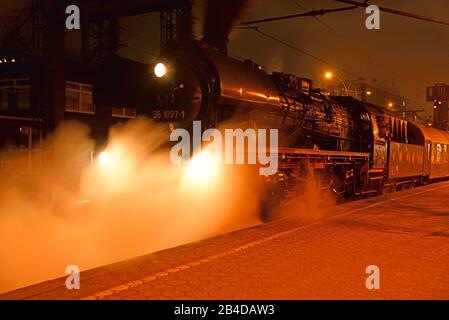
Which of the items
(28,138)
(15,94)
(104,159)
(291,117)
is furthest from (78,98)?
(104,159)

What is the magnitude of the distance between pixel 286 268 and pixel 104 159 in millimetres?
4417

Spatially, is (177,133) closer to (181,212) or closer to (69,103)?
(181,212)

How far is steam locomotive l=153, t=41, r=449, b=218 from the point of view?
8.03 m

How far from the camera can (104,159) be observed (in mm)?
8320

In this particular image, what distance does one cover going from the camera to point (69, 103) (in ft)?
76.6

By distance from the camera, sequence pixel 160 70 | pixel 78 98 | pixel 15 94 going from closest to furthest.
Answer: pixel 160 70 < pixel 78 98 < pixel 15 94

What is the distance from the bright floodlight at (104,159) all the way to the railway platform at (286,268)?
8.84 ft

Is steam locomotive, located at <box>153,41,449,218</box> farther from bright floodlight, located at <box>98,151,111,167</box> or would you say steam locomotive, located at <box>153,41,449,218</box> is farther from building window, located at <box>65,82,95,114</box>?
building window, located at <box>65,82,95,114</box>

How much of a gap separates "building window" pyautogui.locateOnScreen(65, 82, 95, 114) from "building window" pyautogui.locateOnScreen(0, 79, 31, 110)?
297 centimetres

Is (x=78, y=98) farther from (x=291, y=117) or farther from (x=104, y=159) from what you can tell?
(x=104, y=159)

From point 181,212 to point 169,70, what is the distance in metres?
2.68

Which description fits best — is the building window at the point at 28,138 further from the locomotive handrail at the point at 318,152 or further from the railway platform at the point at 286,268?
the railway platform at the point at 286,268

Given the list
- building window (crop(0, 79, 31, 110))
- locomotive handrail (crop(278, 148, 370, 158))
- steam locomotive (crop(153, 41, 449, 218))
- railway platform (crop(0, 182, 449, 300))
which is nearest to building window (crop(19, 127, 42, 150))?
building window (crop(0, 79, 31, 110))
